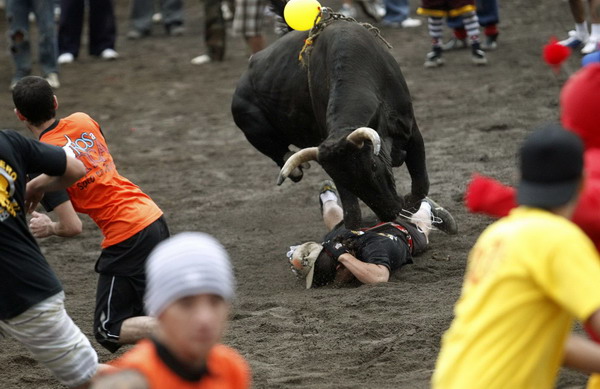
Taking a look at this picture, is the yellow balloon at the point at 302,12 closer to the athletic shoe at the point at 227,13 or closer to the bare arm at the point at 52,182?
the bare arm at the point at 52,182

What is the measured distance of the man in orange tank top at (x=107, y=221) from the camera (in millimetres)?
6195

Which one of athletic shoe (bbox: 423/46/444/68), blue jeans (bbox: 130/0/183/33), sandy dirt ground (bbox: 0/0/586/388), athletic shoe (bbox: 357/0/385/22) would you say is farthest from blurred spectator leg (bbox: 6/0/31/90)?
athletic shoe (bbox: 357/0/385/22)

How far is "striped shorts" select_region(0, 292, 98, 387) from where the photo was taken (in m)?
5.07

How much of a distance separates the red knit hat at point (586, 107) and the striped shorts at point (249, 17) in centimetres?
1128

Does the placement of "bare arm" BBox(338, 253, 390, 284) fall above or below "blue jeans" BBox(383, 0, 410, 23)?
above

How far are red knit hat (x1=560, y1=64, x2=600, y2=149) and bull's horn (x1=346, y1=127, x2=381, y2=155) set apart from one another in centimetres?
315

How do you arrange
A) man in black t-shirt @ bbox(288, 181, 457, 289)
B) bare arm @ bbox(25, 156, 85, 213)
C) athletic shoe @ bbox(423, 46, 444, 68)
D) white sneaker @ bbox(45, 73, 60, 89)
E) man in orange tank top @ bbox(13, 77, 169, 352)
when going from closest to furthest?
bare arm @ bbox(25, 156, 85, 213) → man in orange tank top @ bbox(13, 77, 169, 352) → man in black t-shirt @ bbox(288, 181, 457, 289) → athletic shoe @ bbox(423, 46, 444, 68) → white sneaker @ bbox(45, 73, 60, 89)

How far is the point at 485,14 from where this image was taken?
1545 cm

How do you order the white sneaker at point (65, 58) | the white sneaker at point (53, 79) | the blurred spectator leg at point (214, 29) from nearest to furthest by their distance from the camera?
1. the white sneaker at point (53, 79)
2. the blurred spectator leg at point (214, 29)
3. the white sneaker at point (65, 58)

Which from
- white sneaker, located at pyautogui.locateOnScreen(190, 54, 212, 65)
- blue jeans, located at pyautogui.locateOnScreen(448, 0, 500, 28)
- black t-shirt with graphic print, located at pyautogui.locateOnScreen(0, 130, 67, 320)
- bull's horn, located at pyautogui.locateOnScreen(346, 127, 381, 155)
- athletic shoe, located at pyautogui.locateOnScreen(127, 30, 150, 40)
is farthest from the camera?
athletic shoe, located at pyautogui.locateOnScreen(127, 30, 150, 40)

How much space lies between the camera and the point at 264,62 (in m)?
9.77

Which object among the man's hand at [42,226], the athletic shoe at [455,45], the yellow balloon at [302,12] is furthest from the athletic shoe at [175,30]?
the man's hand at [42,226]

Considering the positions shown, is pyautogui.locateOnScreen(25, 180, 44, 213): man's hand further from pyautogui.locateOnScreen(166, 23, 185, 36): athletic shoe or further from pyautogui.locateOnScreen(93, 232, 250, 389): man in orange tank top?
pyautogui.locateOnScreen(166, 23, 185, 36): athletic shoe

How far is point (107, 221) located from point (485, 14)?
10325 millimetres
